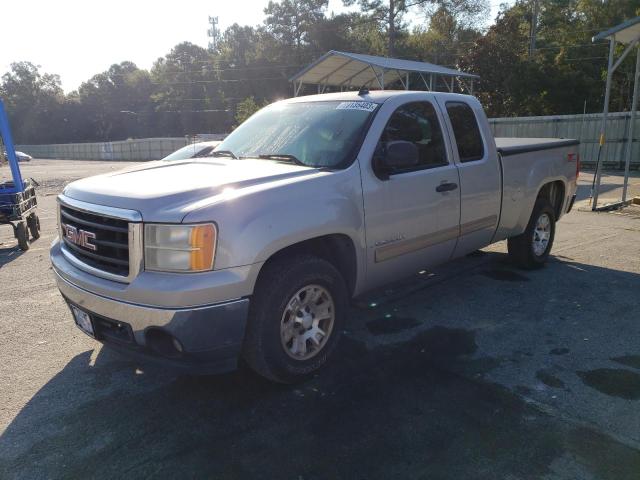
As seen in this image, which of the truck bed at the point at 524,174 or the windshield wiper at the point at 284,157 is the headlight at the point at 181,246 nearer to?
the windshield wiper at the point at 284,157

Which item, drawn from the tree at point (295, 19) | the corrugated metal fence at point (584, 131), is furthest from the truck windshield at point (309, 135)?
the tree at point (295, 19)

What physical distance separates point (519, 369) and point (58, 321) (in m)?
4.14

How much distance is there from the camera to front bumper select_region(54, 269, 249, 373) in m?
2.85

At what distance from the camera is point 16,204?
309 inches

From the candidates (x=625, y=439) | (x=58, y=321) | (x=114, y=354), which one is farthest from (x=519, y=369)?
(x=58, y=321)

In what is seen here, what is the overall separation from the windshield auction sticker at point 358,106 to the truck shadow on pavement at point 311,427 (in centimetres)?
201

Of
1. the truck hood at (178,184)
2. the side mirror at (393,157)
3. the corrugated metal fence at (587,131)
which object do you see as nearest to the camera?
the truck hood at (178,184)

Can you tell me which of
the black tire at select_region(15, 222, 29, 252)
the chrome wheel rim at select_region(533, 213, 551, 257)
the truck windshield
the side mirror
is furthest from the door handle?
the black tire at select_region(15, 222, 29, 252)

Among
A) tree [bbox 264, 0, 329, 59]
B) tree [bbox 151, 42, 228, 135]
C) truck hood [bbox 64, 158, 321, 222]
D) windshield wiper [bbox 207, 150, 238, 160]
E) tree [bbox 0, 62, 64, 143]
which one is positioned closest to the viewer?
truck hood [bbox 64, 158, 321, 222]

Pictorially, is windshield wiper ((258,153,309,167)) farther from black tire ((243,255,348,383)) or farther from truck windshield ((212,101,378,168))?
black tire ((243,255,348,383))

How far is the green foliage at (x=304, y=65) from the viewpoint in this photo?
32.2 metres

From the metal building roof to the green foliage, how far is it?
20.0 metres

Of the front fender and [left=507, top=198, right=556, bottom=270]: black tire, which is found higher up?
the front fender

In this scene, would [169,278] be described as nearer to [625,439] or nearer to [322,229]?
[322,229]
